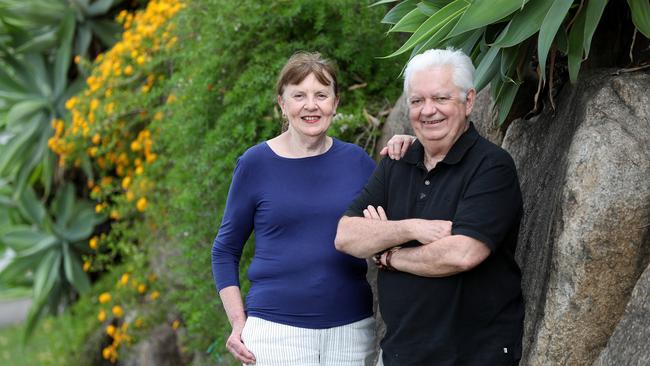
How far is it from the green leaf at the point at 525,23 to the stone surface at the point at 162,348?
4.51 meters

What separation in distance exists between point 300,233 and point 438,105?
0.70m

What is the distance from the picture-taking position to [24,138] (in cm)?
863

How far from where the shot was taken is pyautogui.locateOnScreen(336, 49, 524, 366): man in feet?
9.39

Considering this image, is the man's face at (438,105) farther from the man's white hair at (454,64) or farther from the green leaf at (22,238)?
the green leaf at (22,238)

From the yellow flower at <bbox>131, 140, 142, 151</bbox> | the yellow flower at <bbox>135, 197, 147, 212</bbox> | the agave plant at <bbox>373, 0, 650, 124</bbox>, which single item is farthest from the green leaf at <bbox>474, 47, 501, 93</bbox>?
the yellow flower at <bbox>131, 140, 142, 151</bbox>

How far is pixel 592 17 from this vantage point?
10.5 ft

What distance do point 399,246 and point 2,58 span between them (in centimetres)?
692

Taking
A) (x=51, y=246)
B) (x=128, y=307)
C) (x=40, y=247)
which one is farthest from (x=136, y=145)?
(x=40, y=247)

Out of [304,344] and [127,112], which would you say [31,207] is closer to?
[127,112]

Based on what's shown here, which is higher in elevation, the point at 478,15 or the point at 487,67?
the point at 478,15

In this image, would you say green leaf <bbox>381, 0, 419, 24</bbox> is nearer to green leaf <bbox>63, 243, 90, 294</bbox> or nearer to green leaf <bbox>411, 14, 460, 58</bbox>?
green leaf <bbox>411, 14, 460, 58</bbox>

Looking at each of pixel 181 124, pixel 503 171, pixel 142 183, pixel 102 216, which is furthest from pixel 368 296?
pixel 102 216

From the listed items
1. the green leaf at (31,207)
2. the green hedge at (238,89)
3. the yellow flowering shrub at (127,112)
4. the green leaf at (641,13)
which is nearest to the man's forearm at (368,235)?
the green leaf at (641,13)

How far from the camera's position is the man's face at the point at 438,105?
2.98 meters
